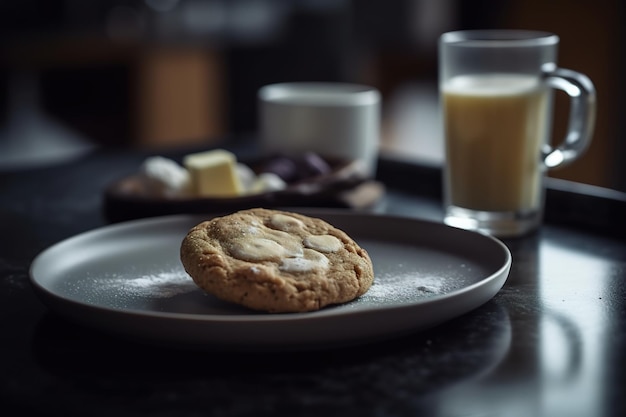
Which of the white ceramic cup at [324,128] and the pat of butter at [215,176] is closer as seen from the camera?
the pat of butter at [215,176]

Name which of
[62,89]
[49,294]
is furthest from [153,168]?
[62,89]

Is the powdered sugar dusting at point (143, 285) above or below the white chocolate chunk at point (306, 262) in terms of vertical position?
below

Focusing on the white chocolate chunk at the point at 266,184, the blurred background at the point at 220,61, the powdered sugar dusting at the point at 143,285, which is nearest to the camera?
the powdered sugar dusting at the point at 143,285

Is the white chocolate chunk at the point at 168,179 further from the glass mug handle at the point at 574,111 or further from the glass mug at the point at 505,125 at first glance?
the glass mug handle at the point at 574,111

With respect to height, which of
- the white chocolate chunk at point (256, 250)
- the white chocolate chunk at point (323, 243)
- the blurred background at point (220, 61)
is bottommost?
the blurred background at point (220, 61)

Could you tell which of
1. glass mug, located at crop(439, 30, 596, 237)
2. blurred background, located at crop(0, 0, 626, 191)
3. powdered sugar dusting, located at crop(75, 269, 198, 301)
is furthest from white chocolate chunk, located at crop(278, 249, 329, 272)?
blurred background, located at crop(0, 0, 626, 191)

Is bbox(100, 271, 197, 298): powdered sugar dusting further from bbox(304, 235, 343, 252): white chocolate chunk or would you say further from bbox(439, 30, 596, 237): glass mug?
bbox(439, 30, 596, 237): glass mug

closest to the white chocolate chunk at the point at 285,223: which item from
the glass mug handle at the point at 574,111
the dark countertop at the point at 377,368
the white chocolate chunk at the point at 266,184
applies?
the dark countertop at the point at 377,368
